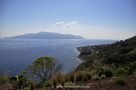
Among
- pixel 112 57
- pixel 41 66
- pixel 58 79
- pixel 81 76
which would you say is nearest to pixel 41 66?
pixel 41 66

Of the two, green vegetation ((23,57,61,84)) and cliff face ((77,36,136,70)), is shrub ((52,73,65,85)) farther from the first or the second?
green vegetation ((23,57,61,84))

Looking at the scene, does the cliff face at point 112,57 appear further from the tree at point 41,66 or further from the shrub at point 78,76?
the tree at point 41,66

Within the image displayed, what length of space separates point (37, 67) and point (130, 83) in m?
16.1

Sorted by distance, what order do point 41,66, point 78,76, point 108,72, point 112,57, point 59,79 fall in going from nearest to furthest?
1. point 59,79
2. point 78,76
3. point 108,72
4. point 41,66
5. point 112,57

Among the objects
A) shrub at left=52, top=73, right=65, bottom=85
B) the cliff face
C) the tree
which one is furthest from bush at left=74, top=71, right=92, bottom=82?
the tree

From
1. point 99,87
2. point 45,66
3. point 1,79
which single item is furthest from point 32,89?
point 45,66

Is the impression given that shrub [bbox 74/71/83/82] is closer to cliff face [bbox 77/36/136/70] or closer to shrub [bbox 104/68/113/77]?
shrub [bbox 104/68/113/77]

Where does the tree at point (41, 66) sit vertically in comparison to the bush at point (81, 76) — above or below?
below

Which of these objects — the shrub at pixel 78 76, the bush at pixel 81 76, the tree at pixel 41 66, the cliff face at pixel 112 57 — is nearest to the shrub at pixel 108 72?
the bush at pixel 81 76

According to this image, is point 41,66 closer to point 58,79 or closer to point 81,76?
point 81,76

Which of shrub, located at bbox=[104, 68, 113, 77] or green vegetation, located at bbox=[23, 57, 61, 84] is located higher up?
shrub, located at bbox=[104, 68, 113, 77]

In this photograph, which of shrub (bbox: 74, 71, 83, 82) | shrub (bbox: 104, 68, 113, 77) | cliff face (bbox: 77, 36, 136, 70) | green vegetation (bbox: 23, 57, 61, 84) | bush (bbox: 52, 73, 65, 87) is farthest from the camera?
green vegetation (bbox: 23, 57, 61, 84)

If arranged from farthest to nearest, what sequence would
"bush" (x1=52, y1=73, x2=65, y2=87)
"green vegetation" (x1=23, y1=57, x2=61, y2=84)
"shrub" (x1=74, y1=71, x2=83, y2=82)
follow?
1. "green vegetation" (x1=23, y1=57, x2=61, y2=84)
2. "shrub" (x1=74, y1=71, x2=83, y2=82)
3. "bush" (x1=52, y1=73, x2=65, y2=87)

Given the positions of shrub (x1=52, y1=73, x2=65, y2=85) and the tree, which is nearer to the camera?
shrub (x1=52, y1=73, x2=65, y2=85)
